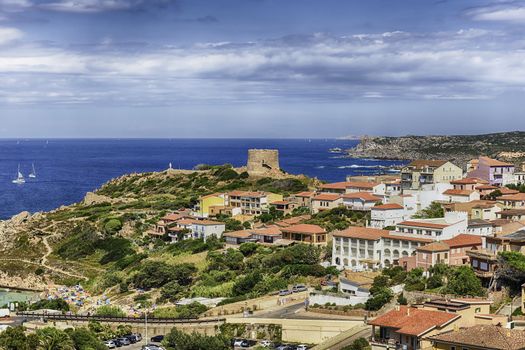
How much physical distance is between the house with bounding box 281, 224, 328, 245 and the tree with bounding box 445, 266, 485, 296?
1864cm

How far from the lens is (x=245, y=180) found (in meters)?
103

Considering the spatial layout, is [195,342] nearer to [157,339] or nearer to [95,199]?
[157,339]

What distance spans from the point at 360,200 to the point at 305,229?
9092 millimetres

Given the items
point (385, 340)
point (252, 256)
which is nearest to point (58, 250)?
point (252, 256)

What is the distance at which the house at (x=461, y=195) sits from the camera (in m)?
67.1

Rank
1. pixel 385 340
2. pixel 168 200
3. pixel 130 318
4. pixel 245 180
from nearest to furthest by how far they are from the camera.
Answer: pixel 385 340 < pixel 130 318 < pixel 168 200 < pixel 245 180

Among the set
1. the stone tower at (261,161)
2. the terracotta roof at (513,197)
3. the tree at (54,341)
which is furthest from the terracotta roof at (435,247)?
the stone tower at (261,161)

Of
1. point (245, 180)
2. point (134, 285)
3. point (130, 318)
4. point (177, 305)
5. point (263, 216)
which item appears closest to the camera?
point (130, 318)

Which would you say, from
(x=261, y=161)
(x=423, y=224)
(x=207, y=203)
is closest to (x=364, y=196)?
(x=423, y=224)

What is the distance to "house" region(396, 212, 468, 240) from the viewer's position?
170ft

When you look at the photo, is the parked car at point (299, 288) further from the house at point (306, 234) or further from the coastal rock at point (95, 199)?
the coastal rock at point (95, 199)

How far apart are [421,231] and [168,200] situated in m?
48.8

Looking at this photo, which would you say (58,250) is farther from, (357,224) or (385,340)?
(385,340)

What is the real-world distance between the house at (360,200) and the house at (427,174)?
5.81 meters
